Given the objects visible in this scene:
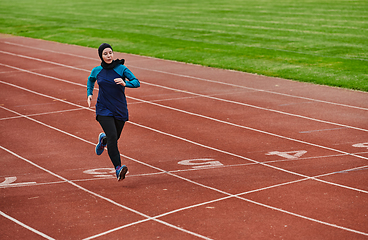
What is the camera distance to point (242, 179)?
8539mm

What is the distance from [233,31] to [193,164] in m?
19.5

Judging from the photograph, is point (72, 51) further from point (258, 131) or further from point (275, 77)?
point (258, 131)

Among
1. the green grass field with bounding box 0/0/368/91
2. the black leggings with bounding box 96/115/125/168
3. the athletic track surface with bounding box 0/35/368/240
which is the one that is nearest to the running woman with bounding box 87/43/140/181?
the black leggings with bounding box 96/115/125/168

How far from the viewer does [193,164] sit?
938cm

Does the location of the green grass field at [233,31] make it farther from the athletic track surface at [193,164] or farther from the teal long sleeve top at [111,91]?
the teal long sleeve top at [111,91]

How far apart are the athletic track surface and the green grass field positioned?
106 inches

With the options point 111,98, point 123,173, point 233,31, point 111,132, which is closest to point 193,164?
point 123,173

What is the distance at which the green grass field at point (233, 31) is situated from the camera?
19625 millimetres

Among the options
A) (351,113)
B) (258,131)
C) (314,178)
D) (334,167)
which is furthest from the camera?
(351,113)

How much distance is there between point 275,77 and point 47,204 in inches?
462

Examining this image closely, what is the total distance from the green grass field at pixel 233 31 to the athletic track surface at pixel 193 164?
2.68 meters

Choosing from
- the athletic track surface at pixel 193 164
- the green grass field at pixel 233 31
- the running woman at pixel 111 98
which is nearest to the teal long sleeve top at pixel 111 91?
the running woman at pixel 111 98

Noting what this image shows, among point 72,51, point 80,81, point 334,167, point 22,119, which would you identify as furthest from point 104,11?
point 334,167

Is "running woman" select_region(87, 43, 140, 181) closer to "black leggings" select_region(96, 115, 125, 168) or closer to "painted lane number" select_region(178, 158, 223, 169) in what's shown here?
Answer: "black leggings" select_region(96, 115, 125, 168)
